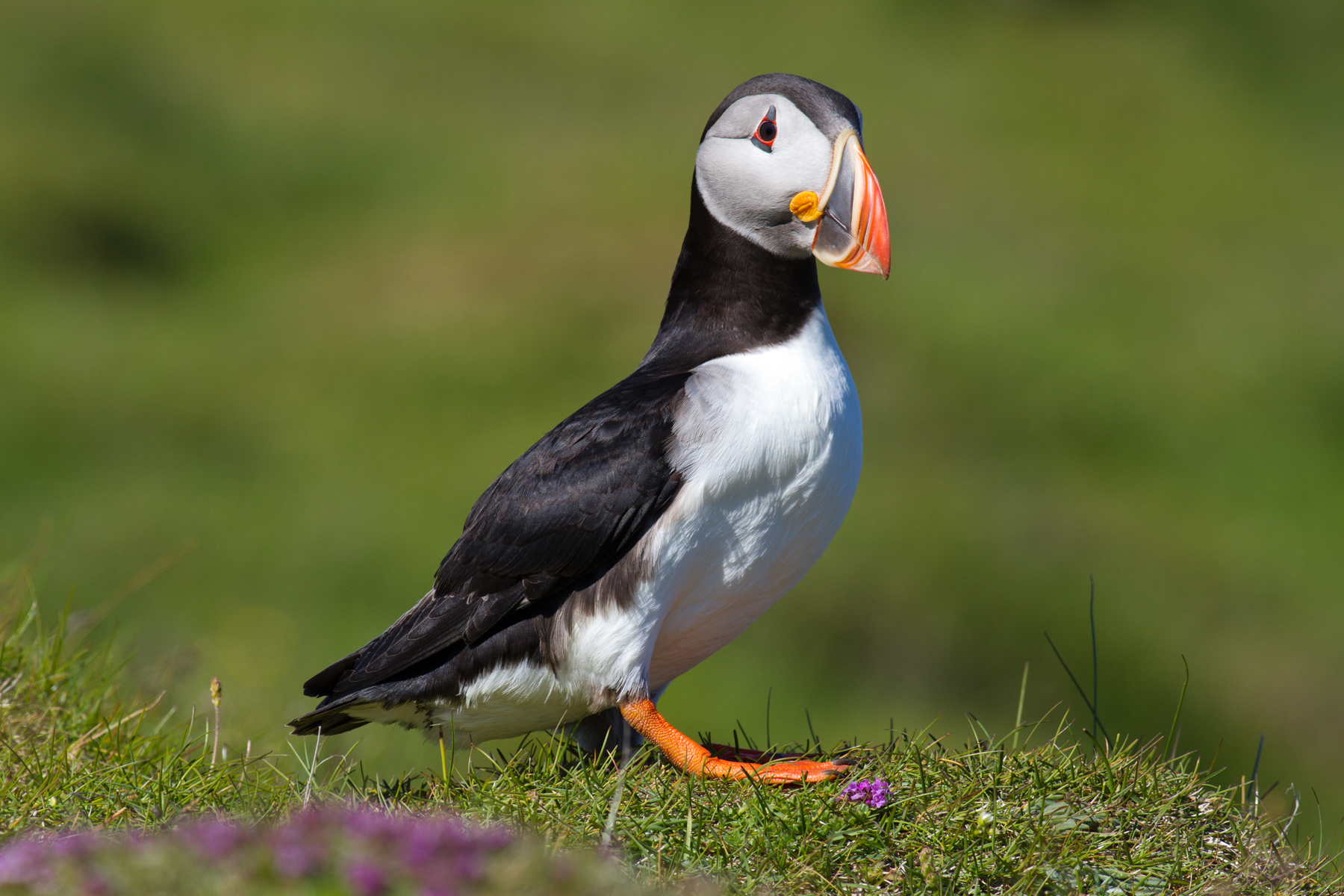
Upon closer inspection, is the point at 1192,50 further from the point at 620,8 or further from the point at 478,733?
the point at 478,733

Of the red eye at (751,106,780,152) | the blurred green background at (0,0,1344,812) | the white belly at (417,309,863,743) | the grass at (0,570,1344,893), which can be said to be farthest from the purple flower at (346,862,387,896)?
the blurred green background at (0,0,1344,812)

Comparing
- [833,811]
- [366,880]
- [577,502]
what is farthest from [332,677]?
[366,880]

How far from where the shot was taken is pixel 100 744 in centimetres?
425

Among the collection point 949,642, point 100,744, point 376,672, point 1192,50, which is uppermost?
point 1192,50

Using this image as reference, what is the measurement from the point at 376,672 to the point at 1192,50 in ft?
62.7

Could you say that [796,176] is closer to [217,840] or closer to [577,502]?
[577,502]

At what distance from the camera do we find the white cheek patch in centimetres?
407

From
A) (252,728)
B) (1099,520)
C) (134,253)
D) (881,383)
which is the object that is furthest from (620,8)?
(252,728)

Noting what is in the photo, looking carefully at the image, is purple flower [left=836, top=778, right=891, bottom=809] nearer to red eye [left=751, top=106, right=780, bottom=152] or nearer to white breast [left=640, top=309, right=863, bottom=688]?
white breast [left=640, top=309, right=863, bottom=688]

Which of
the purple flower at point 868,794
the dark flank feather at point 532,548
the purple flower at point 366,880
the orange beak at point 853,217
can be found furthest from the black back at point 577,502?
the purple flower at point 366,880

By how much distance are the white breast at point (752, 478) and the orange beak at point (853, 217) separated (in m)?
0.32

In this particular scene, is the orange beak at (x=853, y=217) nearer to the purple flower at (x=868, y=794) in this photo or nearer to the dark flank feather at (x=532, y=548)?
the dark flank feather at (x=532, y=548)

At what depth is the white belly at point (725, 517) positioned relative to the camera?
389cm

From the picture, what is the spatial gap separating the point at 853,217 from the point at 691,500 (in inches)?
38.3
